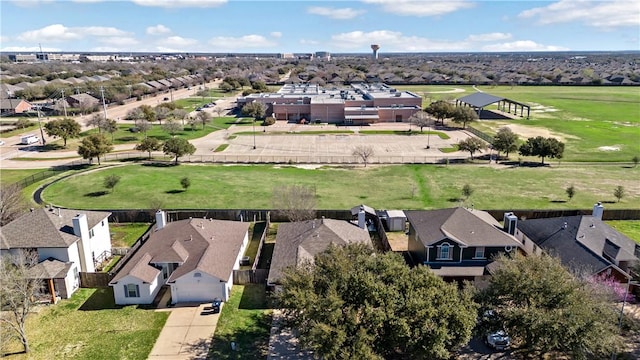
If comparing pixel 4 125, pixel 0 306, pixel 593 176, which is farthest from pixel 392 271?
pixel 4 125

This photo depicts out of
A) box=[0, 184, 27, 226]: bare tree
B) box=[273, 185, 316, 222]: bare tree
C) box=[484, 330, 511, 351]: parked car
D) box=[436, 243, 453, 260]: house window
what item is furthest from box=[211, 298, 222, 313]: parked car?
box=[0, 184, 27, 226]: bare tree

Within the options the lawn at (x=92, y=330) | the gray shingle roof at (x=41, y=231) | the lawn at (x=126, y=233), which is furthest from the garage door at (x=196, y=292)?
the lawn at (x=126, y=233)

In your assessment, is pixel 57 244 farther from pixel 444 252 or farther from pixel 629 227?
pixel 629 227

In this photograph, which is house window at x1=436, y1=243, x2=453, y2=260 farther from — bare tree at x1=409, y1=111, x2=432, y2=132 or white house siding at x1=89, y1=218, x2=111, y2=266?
bare tree at x1=409, y1=111, x2=432, y2=132

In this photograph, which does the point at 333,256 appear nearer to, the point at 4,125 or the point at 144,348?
the point at 144,348

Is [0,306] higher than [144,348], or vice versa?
[0,306]

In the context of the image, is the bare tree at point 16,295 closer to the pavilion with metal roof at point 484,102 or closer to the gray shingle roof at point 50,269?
the gray shingle roof at point 50,269

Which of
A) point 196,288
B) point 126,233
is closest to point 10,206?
point 126,233
